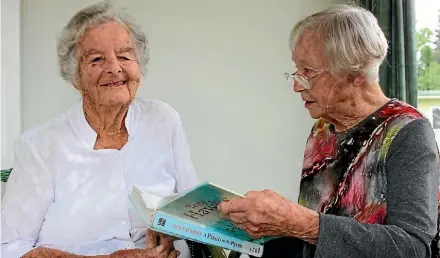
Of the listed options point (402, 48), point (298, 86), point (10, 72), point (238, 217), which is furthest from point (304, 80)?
point (10, 72)

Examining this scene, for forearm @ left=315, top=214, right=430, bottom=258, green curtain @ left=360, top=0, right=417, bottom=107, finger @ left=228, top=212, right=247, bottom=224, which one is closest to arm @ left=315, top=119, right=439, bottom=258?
forearm @ left=315, top=214, right=430, bottom=258

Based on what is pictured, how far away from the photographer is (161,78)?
279 cm

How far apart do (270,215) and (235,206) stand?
0.25ft

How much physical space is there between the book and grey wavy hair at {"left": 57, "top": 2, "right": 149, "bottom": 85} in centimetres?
58

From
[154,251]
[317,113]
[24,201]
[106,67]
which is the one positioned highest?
[106,67]

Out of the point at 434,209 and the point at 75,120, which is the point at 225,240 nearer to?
the point at 434,209

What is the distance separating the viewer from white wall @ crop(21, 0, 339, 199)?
9.14ft

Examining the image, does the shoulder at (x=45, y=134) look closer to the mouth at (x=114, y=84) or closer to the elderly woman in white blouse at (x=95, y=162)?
the elderly woman in white blouse at (x=95, y=162)

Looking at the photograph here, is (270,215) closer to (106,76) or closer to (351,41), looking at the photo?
(351,41)

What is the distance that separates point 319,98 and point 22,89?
1.72 m

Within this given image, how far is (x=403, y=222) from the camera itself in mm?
1190

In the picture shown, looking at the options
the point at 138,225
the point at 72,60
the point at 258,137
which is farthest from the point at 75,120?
the point at 258,137

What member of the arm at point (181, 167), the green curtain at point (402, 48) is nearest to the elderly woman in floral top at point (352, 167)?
the arm at point (181, 167)

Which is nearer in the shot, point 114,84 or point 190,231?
point 190,231
